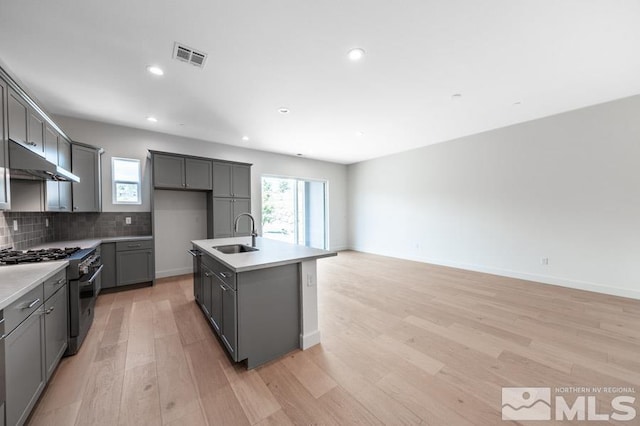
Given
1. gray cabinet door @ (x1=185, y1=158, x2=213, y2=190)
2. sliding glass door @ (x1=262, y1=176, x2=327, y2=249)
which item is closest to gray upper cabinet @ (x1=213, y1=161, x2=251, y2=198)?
gray cabinet door @ (x1=185, y1=158, x2=213, y2=190)

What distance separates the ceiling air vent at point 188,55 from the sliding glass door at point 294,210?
3676 millimetres

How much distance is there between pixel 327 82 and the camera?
2.84m

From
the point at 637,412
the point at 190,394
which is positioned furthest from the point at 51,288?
the point at 637,412

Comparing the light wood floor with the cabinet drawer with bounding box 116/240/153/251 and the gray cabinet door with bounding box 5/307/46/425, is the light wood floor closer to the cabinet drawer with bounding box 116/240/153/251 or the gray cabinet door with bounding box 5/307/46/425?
the gray cabinet door with bounding box 5/307/46/425

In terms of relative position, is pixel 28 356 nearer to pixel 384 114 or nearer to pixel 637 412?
pixel 637 412

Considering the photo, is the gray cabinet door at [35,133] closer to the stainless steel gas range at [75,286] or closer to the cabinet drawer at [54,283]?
the stainless steel gas range at [75,286]

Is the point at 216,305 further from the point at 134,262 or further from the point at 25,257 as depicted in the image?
the point at 134,262

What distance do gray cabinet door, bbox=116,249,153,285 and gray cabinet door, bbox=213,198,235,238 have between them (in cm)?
114

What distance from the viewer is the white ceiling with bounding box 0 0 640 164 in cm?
184

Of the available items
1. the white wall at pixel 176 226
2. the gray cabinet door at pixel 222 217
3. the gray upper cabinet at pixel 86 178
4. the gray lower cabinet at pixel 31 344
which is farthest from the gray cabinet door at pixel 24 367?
the white wall at pixel 176 226

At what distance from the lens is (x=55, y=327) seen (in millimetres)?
1865

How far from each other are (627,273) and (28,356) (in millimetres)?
6574

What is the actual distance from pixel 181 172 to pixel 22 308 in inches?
131

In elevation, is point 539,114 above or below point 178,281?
above
